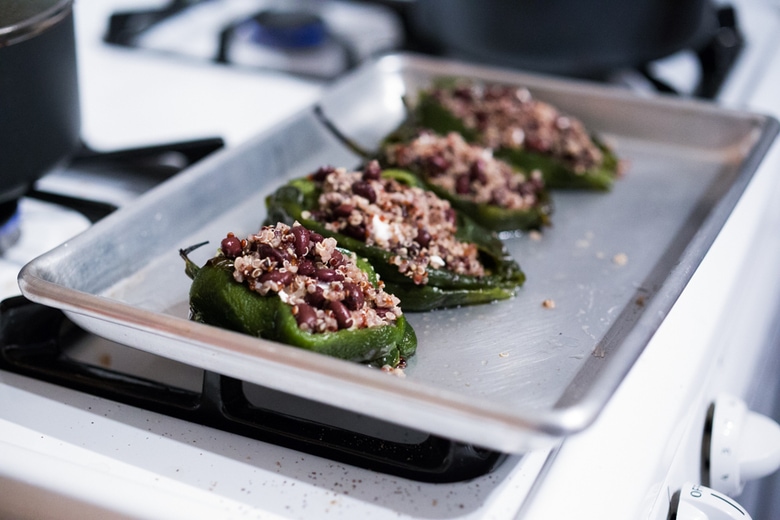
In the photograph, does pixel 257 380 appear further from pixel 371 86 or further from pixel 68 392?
pixel 371 86

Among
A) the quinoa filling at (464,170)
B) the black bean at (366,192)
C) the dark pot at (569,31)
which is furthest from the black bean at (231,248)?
the dark pot at (569,31)

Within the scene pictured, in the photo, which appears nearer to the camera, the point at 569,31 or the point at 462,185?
the point at 462,185

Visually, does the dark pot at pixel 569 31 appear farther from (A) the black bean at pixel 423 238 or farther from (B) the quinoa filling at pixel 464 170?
(A) the black bean at pixel 423 238

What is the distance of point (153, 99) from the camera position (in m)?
1.57

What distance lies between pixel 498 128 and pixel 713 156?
0.38m

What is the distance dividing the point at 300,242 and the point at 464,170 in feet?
1.60

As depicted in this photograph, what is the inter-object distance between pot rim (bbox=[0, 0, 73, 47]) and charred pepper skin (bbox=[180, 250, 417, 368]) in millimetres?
326

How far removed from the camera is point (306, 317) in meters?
0.82

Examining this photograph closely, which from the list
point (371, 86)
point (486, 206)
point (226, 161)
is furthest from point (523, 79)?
point (226, 161)

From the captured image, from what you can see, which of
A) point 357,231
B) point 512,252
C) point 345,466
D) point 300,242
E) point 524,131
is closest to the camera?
point 345,466

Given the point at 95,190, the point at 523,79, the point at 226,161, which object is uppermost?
the point at 523,79

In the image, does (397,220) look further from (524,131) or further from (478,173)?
(524,131)

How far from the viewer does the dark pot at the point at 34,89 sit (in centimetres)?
93

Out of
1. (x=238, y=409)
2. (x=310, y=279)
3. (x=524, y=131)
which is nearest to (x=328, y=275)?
(x=310, y=279)
